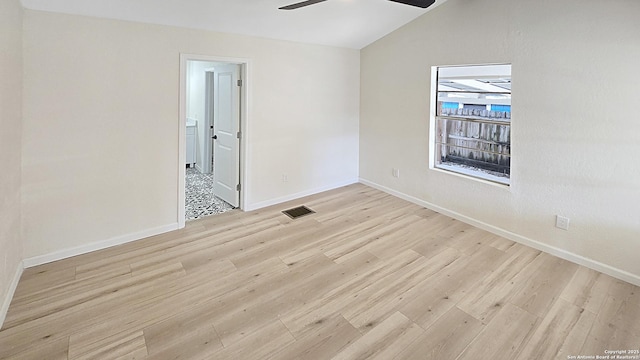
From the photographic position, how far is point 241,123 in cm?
452

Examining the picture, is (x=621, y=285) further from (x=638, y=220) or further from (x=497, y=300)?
(x=497, y=300)

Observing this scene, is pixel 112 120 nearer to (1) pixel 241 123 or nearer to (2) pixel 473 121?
(1) pixel 241 123

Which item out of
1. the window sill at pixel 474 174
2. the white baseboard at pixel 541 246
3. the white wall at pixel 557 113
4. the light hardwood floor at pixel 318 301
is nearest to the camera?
the light hardwood floor at pixel 318 301

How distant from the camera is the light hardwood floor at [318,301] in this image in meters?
Answer: 2.20

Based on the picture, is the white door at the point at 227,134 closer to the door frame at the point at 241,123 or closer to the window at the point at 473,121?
the door frame at the point at 241,123

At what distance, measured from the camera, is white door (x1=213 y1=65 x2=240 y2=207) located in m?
4.54

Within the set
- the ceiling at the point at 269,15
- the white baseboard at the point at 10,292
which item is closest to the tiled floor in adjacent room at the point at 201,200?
the white baseboard at the point at 10,292

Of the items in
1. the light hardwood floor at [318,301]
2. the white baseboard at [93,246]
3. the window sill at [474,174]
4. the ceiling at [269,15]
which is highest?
the ceiling at [269,15]

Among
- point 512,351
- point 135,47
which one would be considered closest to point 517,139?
point 512,351

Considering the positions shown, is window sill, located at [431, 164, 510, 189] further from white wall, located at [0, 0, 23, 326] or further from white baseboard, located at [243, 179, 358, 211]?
white wall, located at [0, 0, 23, 326]

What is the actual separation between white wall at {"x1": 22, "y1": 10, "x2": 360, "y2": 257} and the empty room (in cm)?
2

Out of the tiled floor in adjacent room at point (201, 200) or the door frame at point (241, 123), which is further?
the tiled floor in adjacent room at point (201, 200)

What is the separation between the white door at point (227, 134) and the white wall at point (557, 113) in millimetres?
2511

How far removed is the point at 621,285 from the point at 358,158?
3848 millimetres
